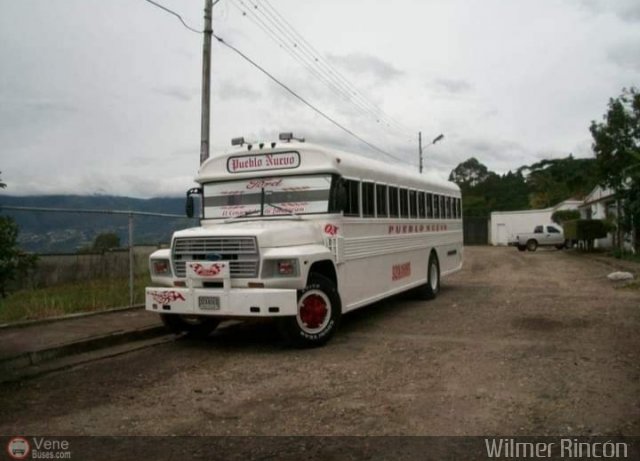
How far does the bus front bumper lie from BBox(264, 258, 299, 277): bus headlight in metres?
0.21

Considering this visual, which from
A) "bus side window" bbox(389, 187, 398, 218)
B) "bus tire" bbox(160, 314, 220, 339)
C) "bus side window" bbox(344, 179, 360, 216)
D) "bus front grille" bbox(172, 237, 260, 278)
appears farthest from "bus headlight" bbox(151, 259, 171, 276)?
"bus side window" bbox(389, 187, 398, 218)

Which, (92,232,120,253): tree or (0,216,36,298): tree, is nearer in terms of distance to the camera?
(0,216,36,298): tree

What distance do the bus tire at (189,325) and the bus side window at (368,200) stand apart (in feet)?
9.66

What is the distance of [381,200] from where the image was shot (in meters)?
10.8

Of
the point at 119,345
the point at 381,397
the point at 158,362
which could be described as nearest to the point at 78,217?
the point at 119,345

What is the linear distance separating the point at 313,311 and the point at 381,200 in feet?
10.9

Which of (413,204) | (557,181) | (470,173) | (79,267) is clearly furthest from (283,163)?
(470,173)

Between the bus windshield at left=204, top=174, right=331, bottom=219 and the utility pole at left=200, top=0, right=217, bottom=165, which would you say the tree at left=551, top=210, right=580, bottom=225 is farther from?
the bus windshield at left=204, top=174, right=331, bottom=219

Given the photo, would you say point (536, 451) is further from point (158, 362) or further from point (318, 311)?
point (158, 362)

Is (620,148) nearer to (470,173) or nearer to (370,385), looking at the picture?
(370,385)

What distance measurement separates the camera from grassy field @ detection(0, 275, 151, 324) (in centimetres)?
981

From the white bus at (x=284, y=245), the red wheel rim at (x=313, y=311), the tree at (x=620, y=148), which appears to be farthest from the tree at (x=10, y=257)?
the tree at (x=620, y=148)

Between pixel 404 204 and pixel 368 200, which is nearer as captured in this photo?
pixel 368 200

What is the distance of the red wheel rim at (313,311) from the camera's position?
799 cm
